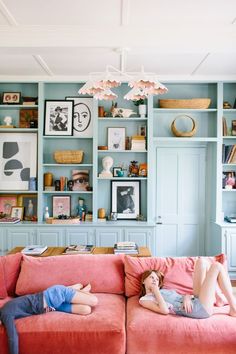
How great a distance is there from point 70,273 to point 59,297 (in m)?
0.37

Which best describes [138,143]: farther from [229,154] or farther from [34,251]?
[34,251]

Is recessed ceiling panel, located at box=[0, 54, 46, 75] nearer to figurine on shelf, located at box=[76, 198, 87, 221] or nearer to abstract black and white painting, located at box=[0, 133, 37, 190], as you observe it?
abstract black and white painting, located at box=[0, 133, 37, 190]

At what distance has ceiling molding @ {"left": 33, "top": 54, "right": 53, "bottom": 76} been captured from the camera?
4.15 meters

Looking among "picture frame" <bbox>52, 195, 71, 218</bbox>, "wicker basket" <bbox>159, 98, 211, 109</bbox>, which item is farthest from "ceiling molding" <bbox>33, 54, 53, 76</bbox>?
"picture frame" <bbox>52, 195, 71, 218</bbox>

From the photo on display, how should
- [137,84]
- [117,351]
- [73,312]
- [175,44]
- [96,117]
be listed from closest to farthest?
[117,351], [73,312], [137,84], [175,44], [96,117]

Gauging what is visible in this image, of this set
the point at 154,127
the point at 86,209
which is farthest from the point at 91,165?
the point at 154,127

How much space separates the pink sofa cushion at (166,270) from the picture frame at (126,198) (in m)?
2.16

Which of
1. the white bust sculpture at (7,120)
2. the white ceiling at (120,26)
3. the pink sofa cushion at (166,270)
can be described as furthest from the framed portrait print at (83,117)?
the pink sofa cushion at (166,270)

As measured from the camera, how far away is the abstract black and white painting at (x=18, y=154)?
519 cm

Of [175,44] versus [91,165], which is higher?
[175,44]

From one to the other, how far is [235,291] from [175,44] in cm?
312

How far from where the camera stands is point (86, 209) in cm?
525

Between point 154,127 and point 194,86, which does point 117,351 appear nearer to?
point 154,127

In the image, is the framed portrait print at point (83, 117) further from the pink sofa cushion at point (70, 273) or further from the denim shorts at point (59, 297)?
the denim shorts at point (59, 297)
